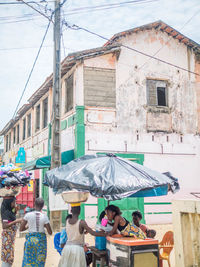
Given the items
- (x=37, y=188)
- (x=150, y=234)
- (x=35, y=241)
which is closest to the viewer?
(x=35, y=241)

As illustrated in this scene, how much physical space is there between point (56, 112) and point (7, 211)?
16.6ft

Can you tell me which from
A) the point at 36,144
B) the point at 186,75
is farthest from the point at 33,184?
the point at 186,75

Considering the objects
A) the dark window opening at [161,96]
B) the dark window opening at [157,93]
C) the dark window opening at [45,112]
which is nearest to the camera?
the dark window opening at [157,93]

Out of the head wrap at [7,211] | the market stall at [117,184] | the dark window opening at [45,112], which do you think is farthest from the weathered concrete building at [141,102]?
→ the market stall at [117,184]

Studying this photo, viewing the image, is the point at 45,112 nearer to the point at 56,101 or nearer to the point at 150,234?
the point at 56,101

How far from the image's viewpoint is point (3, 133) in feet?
92.3

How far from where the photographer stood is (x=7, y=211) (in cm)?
600

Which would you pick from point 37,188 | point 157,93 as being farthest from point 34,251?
point 37,188

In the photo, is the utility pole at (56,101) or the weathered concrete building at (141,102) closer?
the utility pole at (56,101)

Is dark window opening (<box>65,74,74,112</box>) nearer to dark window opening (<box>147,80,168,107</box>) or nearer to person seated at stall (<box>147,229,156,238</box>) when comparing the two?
dark window opening (<box>147,80,168,107</box>)

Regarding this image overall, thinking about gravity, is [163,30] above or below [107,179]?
above

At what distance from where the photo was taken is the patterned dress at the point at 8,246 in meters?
5.80

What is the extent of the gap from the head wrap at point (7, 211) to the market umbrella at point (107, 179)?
3.68 feet

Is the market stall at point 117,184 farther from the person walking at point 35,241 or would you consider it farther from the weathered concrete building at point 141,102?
the weathered concrete building at point 141,102
